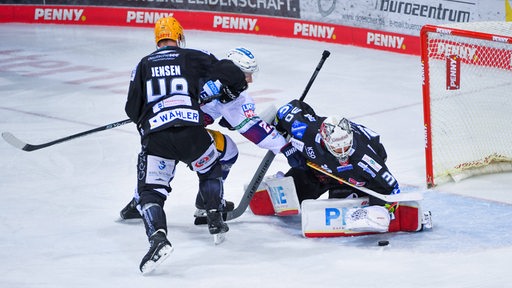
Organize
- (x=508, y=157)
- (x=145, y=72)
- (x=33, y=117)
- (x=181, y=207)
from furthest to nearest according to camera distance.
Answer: (x=33, y=117) < (x=508, y=157) < (x=181, y=207) < (x=145, y=72)

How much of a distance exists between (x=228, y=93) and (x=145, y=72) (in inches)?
19.5

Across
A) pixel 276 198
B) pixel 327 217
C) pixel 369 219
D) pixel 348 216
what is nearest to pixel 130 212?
pixel 276 198

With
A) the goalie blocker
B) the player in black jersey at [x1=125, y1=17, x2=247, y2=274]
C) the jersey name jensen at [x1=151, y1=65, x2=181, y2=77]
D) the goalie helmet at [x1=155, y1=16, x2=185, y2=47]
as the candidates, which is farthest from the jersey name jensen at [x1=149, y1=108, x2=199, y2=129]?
the goalie blocker

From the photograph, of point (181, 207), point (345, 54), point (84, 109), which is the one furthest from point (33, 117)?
point (345, 54)

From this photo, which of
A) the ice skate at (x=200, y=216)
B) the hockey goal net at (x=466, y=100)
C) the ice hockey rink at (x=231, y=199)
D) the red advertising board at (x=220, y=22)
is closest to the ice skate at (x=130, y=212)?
the ice hockey rink at (x=231, y=199)

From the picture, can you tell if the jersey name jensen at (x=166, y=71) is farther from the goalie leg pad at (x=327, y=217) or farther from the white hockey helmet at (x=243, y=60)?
the goalie leg pad at (x=327, y=217)

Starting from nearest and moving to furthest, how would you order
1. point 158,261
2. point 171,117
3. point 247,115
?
point 158,261
point 171,117
point 247,115


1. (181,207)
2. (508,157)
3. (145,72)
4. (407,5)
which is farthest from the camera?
(407,5)

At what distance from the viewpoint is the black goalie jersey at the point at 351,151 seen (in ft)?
16.8

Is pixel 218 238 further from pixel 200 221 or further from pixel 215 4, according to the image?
pixel 215 4

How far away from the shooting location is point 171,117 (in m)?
4.86

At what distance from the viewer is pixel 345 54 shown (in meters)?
10.4

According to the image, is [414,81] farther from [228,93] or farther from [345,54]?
[228,93]

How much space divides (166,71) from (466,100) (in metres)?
2.50
